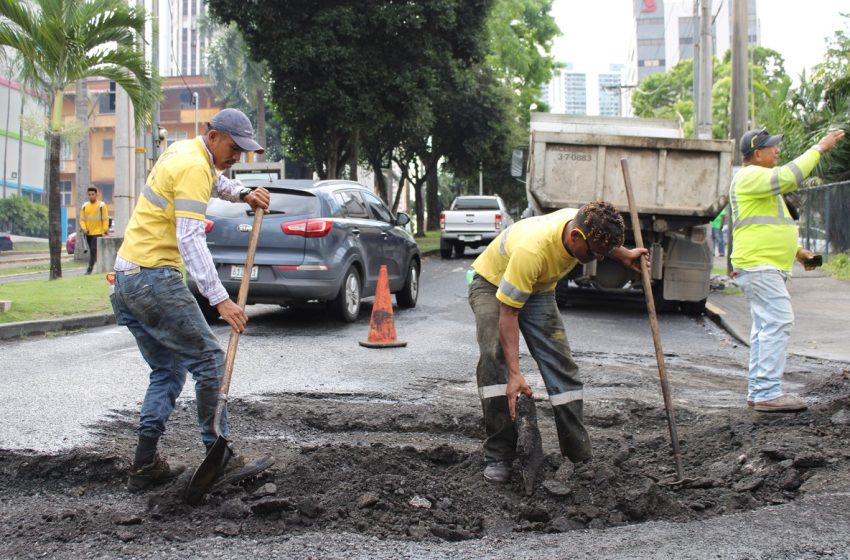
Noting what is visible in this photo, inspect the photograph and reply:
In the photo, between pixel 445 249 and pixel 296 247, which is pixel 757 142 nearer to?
pixel 296 247

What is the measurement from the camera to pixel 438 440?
610 centimetres

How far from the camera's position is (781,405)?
21.1 ft

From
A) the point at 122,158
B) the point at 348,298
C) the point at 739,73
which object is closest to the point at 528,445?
the point at 348,298

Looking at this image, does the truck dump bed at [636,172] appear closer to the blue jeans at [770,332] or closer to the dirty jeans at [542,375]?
the blue jeans at [770,332]

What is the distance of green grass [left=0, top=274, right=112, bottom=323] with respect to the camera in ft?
38.6

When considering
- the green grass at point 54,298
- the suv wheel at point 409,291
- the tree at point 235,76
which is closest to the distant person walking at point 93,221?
the green grass at point 54,298

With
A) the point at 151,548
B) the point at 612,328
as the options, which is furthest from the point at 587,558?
the point at 612,328

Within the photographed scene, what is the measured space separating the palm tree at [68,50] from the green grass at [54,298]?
4.00 feet

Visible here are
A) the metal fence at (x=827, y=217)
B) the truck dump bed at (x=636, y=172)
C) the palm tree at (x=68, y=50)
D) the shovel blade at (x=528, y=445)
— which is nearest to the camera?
the shovel blade at (x=528, y=445)

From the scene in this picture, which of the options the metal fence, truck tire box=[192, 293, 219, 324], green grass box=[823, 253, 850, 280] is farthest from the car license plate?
the metal fence

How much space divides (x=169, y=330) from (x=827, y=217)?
19382mm

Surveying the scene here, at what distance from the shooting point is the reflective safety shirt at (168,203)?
15.1 feet

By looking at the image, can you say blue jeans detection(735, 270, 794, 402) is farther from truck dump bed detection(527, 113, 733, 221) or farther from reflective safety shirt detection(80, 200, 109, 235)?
reflective safety shirt detection(80, 200, 109, 235)

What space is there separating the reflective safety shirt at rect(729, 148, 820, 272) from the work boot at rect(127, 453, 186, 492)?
4.00 meters
